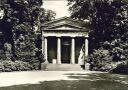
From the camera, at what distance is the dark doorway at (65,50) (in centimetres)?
4431

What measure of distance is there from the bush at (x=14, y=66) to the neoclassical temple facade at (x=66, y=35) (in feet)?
11.3

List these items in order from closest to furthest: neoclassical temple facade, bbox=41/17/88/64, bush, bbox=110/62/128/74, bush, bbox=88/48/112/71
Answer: bush, bbox=110/62/128/74
bush, bbox=88/48/112/71
neoclassical temple facade, bbox=41/17/88/64

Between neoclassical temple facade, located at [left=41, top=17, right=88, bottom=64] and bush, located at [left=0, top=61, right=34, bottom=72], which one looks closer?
bush, located at [left=0, top=61, right=34, bottom=72]

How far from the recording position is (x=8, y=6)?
138 ft

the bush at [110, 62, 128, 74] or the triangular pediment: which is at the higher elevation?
the triangular pediment

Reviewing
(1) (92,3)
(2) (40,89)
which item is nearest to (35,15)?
(1) (92,3)

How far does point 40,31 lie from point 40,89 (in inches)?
835

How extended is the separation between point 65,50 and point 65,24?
14.4ft

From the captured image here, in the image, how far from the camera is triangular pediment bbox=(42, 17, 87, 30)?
42125 millimetres

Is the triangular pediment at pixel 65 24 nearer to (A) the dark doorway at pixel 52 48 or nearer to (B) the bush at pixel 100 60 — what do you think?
(A) the dark doorway at pixel 52 48

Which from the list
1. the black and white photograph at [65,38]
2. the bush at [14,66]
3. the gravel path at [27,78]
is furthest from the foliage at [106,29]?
the bush at [14,66]

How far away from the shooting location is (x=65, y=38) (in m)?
44.2

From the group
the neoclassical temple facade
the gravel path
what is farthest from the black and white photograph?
the gravel path

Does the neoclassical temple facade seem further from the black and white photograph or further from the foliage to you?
the foliage
